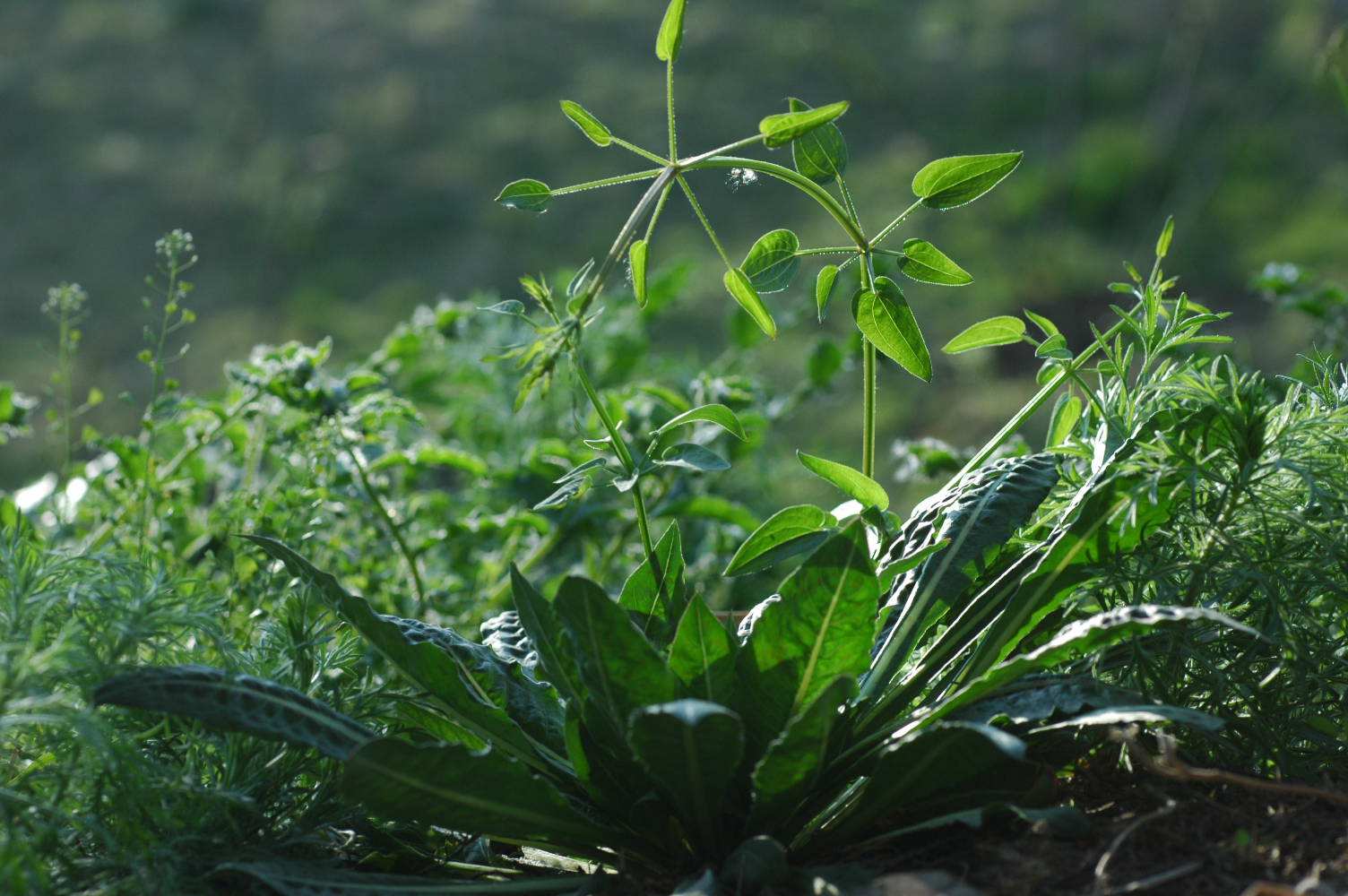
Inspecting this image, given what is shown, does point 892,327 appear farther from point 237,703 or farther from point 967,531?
point 237,703

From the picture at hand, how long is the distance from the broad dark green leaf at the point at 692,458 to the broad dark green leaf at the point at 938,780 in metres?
0.30

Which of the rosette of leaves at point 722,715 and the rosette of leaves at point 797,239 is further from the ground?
the rosette of leaves at point 797,239

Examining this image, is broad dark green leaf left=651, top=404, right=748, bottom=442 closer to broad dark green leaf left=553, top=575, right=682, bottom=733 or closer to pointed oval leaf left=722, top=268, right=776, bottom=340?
pointed oval leaf left=722, top=268, right=776, bottom=340

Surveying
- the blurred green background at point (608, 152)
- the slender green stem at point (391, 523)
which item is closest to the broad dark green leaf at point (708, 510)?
the slender green stem at point (391, 523)

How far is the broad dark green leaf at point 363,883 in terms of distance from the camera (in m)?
1.03

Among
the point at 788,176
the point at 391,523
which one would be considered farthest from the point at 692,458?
the point at 391,523

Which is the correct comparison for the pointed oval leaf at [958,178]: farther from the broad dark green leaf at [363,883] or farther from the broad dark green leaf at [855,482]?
the broad dark green leaf at [363,883]

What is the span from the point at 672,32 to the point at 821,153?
0.19 meters

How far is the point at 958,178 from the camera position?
3.95 ft

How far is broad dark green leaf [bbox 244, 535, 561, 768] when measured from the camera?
44.7 inches

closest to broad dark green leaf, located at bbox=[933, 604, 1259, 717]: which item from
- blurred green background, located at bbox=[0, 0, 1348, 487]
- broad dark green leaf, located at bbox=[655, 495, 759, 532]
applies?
broad dark green leaf, located at bbox=[655, 495, 759, 532]

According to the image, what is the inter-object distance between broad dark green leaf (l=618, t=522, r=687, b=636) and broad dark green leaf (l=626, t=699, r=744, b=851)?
0.23m

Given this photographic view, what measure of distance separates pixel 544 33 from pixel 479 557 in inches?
183

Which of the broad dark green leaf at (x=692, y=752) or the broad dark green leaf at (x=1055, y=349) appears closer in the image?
the broad dark green leaf at (x=692, y=752)
